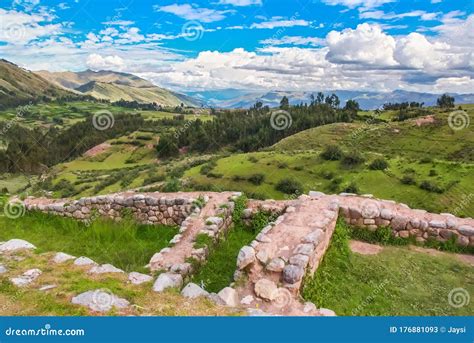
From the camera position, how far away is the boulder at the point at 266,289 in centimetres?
881

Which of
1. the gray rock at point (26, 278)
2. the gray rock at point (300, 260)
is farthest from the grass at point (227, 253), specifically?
the gray rock at point (26, 278)

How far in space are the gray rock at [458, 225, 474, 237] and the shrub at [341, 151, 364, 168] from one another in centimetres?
1296

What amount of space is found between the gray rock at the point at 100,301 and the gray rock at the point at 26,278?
190cm

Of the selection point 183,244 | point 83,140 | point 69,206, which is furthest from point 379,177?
point 83,140

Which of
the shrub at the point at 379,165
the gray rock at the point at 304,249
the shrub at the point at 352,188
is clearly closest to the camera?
the gray rock at the point at 304,249

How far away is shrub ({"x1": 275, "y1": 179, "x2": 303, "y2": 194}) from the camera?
2379 cm

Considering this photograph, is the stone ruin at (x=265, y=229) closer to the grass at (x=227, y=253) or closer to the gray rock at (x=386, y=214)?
the gray rock at (x=386, y=214)

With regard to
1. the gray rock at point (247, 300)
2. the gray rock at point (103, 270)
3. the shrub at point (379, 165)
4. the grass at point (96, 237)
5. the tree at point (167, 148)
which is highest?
the shrub at point (379, 165)

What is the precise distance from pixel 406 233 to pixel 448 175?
11.2 metres

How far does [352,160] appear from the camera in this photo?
25594 mm

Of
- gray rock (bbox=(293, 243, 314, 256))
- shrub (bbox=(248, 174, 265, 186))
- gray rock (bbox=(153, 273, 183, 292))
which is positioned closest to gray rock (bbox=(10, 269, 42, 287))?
gray rock (bbox=(153, 273, 183, 292))

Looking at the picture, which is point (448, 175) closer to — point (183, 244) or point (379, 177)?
point (379, 177)

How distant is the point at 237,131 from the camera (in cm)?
9244

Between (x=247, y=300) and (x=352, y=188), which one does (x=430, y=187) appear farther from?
(x=247, y=300)
